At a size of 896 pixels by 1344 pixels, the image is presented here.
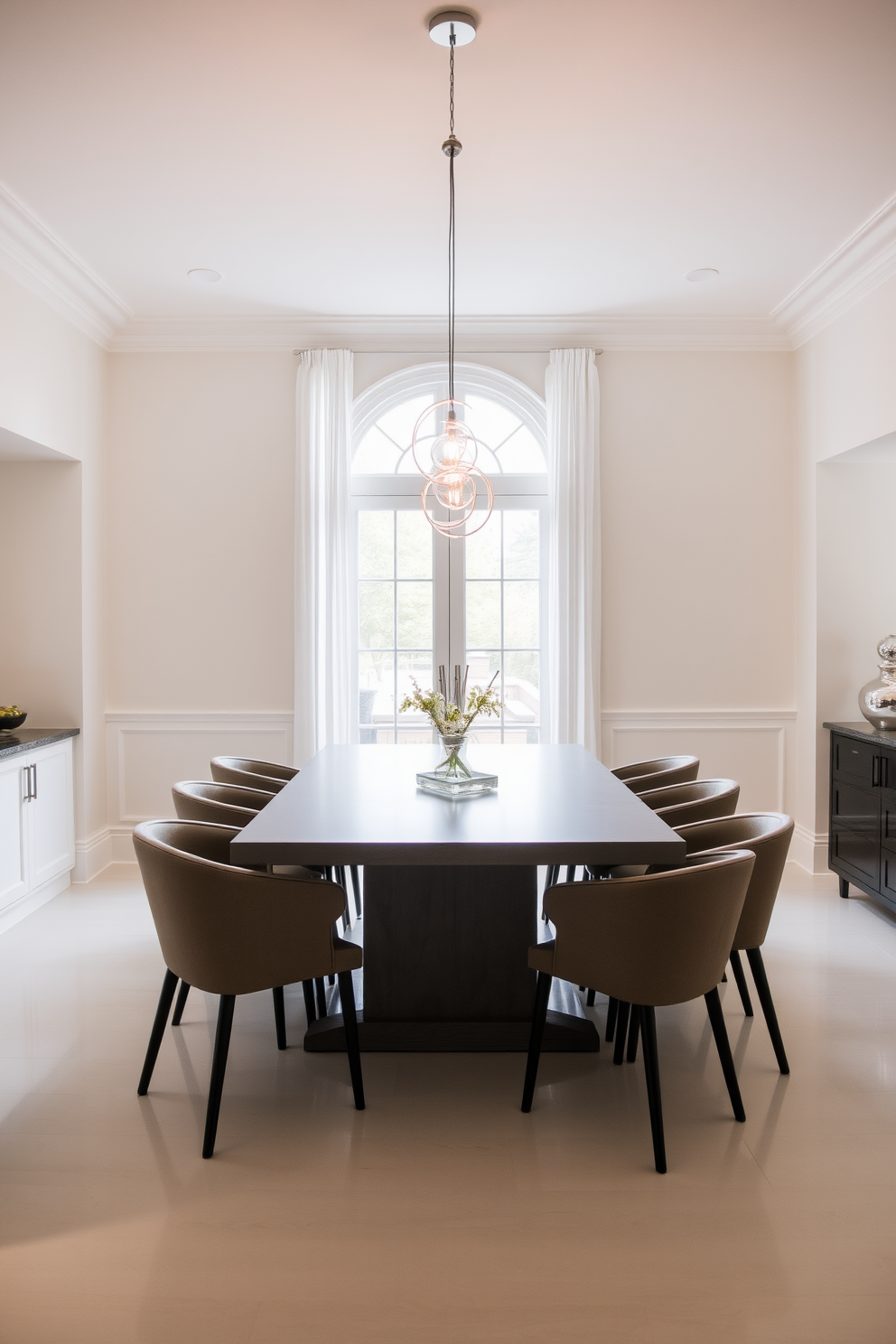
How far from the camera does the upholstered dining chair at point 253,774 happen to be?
3.90 m

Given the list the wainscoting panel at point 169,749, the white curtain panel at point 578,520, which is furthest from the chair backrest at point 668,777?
the wainscoting panel at point 169,749

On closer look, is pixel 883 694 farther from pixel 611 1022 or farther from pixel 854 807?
pixel 611 1022

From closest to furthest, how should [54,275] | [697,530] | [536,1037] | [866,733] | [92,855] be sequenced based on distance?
[536,1037]
[54,275]
[866,733]
[92,855]
[697,530]

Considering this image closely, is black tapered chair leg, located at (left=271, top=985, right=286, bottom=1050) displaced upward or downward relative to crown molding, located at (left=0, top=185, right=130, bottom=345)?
downward

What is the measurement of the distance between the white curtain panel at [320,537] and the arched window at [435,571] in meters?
0.20

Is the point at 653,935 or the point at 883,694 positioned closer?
the point at 653,935

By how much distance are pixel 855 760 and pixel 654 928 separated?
106 inches

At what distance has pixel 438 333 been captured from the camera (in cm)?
530

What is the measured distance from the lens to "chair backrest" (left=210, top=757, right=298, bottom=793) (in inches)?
154

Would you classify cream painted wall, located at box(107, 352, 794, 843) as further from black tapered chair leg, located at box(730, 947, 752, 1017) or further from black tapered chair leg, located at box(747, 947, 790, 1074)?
black tapered chair leg, located at box(747, 947, 790, 1074)

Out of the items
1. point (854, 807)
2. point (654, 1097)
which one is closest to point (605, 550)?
point (854, 807)

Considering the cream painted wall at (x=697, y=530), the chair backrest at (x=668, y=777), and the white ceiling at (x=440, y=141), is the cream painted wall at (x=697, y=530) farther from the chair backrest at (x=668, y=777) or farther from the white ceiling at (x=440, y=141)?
the chair backrest at (x=668, y=777)

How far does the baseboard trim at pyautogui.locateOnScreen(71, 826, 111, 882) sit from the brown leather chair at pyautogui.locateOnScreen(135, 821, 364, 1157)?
271cm

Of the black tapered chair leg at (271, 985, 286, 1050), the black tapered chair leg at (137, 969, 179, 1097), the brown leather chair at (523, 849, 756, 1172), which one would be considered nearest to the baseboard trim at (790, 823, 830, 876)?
the brown leather chair at (523, 849, 756, 1172)
